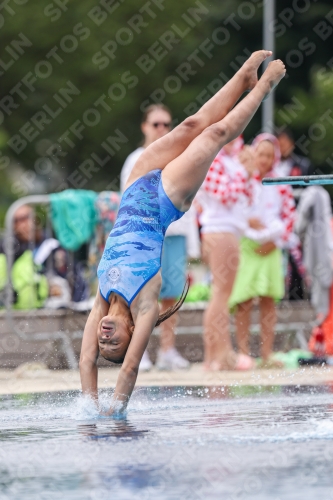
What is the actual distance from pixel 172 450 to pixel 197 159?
2934mm

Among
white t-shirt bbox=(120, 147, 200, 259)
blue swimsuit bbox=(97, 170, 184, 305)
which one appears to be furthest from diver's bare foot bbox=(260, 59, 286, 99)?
white t-shirt bbox=(120, 147, 200, 259)

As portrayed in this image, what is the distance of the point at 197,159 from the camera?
7695 mm

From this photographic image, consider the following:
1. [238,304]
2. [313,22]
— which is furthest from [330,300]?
[313,22]

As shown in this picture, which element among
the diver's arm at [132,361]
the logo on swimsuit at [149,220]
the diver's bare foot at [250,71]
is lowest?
the diver's arm at [132,361]

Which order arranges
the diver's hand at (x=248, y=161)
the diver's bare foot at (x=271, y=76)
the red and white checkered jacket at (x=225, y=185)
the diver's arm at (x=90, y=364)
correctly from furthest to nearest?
the diver's hand at (x=248, y=161), the red and white checkered jacket at (x=225, y=185), the diver's bare foot at (x=271, y=76), the diver's arm at (x=90, y=364)

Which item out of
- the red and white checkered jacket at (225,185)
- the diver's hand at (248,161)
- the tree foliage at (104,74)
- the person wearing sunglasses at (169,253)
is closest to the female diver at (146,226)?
the person wearing sunglasses at (169,253)

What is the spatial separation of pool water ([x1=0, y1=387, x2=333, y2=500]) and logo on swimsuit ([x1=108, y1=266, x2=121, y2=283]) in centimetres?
74

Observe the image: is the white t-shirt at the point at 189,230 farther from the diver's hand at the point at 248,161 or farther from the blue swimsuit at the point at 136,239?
the blue swimsuit at the point at 136,239

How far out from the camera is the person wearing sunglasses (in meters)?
10.7

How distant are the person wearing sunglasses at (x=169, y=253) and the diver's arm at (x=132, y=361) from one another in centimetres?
364

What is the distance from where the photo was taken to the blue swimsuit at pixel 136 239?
718cm

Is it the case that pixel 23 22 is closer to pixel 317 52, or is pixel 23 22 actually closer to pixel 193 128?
pixel 317 52

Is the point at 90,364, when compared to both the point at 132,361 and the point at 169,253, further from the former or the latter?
the point at 169,253

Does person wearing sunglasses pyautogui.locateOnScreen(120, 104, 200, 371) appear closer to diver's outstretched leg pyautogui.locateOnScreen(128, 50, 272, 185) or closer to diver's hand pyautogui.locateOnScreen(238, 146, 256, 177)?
diver's hand pyautogui.locateOnScreen(238, 146, 256, 177)
